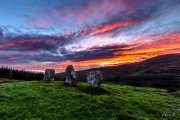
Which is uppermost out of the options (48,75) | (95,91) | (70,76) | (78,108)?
(48,75)

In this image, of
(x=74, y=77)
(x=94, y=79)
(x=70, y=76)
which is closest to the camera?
(x=94, y=79)

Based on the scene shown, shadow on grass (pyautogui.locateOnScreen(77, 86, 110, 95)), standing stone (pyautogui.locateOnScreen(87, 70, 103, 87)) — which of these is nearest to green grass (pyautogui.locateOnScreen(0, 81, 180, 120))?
shadow on grass (pyautogui.locateOnScreen(77, 86, 110, 95))

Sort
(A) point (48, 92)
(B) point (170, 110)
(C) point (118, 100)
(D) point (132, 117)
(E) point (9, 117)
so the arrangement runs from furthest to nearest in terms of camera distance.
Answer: (A) point (48, 92), (C) point (118, 100), (B) point (170, 110), (E) point (9, 117), (D) point (132, 117)

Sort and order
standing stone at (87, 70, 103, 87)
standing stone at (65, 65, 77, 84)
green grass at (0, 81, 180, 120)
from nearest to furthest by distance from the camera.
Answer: green grass at (0, 81, 180, 120), standing stone at (87, 70, 103, 87), standing stone at (65, 65, 77, 84)

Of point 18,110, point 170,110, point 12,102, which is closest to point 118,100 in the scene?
point 170,110

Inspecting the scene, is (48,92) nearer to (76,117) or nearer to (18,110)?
(18,110)

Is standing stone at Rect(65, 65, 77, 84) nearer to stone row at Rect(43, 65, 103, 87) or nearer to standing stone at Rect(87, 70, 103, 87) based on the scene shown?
stone row at Rect(43, 65, 103, 87)

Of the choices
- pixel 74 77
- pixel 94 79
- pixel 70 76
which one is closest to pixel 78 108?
pixel 94 79

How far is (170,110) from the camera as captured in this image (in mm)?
20984

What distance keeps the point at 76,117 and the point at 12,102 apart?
10.5 meters

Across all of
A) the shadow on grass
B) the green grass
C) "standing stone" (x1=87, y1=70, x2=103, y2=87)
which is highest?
"standing stone" (x1=87, y1=70, x2=103, y2=87)

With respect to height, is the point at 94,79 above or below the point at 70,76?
below

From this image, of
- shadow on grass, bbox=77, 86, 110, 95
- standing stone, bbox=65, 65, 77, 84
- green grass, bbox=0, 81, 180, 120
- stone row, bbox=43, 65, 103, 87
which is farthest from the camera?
standing stone, bbox=65, 65, 77, 84

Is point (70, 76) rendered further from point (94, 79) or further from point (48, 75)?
point (48, 75)
